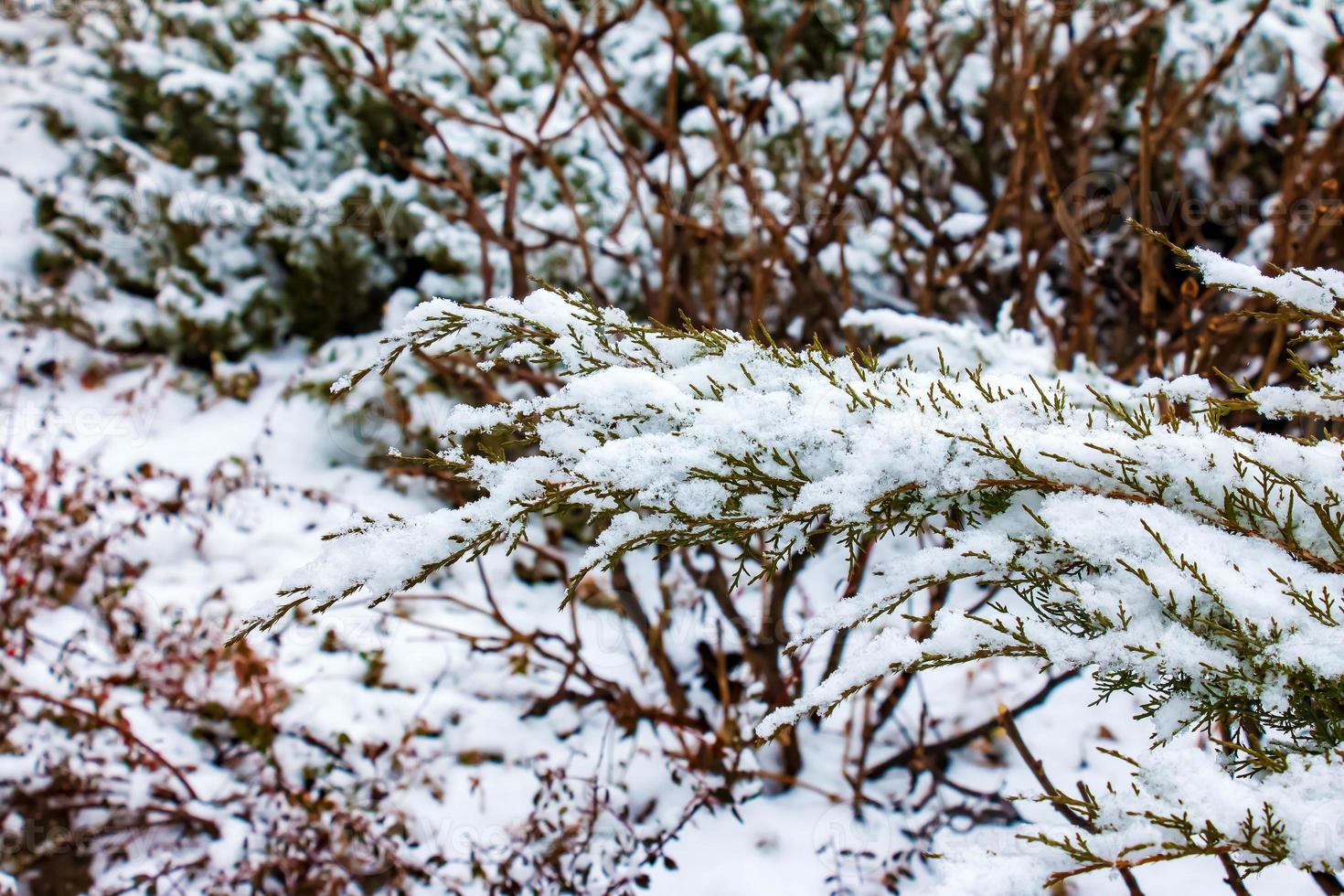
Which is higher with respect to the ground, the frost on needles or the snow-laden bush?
the snow-laden bush

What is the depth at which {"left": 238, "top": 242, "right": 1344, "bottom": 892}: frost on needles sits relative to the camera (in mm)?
755

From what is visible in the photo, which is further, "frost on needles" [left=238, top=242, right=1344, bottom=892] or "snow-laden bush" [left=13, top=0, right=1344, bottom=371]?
"snow-laden bush" [left=13, top=0, right=1344, bottom=371]

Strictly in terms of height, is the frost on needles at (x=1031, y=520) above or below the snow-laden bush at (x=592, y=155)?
below

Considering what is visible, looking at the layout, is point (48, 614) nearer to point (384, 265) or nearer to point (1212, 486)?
point (384, 265)

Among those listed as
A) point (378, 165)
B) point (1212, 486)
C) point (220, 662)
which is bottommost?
point (1212, 486)

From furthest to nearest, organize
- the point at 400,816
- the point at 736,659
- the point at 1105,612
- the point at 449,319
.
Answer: the point at 736,659
the point at 400,816
the point at 449,319
the point at 1105,612

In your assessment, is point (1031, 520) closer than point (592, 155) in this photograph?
Yes

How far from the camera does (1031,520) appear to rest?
35.2 inches

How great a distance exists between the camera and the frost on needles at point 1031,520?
76 cm

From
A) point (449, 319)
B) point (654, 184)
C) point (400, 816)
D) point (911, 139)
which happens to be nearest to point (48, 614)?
point (400, 816)

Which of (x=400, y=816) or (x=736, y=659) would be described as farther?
(x=736, y=659)

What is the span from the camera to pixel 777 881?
5.78ft

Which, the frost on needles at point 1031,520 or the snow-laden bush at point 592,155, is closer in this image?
the frost on needles at point 1031,520

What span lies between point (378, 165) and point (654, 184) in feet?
7.38
